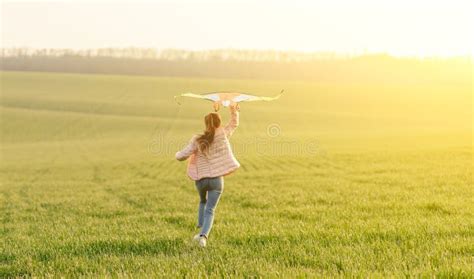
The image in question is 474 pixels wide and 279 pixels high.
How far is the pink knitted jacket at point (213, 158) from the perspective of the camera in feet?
30.8

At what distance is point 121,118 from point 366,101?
137ft

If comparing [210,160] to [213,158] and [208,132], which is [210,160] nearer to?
[213,158]

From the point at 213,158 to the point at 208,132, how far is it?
0.42 metres

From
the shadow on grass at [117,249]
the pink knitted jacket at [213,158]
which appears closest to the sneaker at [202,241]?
the shadow on grass at [117,249]

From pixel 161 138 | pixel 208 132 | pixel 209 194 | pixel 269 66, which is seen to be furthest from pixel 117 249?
pixel 269 66

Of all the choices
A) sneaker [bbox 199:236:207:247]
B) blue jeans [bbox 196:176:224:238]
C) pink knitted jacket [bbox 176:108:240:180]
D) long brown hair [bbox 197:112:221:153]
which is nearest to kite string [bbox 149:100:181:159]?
blue jeans [bbox 196:176:224:238]

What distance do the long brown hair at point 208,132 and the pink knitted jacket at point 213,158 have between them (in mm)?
68

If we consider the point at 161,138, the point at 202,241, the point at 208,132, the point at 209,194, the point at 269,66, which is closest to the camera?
the point at 202,241

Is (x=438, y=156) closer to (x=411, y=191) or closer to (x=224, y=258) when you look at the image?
(x=411, y=191)

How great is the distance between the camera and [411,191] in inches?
656

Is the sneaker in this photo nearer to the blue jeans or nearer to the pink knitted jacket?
the blue jeans

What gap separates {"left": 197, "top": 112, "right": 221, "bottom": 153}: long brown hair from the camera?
9.34 meters

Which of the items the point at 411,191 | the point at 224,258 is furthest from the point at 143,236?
the point at 411,191

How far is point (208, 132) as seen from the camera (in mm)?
9344
